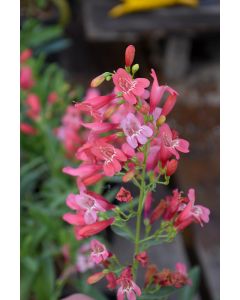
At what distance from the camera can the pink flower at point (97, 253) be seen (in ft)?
1.90

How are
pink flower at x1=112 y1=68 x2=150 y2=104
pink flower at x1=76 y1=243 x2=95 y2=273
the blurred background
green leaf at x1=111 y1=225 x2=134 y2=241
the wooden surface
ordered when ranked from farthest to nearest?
the wooden surface → the blurred background → pink flower at x1=76 y1=243 x2=95 y2=273 → green leaf at x1=111 y1=225 x2=134 y2=241 → pink flower at x1=112 y1=68 x2=150 y2=104

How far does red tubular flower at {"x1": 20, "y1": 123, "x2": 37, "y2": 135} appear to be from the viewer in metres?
1.48

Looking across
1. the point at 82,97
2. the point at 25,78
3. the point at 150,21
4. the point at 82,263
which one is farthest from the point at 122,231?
the point at 150,21

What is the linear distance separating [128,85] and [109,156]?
7cm

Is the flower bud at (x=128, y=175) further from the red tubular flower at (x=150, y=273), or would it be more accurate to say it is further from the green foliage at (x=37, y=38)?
the green foliage at (x=37, y=38)

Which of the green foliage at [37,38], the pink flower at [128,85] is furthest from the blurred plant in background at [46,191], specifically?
the pink flower at [128,85]

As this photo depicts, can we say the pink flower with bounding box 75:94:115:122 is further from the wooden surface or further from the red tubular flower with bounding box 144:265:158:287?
the wooden surface

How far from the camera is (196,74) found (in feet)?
9.39

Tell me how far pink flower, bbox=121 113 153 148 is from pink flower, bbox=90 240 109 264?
11 centimetres

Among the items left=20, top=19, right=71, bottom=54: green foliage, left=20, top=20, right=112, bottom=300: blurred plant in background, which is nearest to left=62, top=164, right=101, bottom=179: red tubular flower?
left=20, top=20, right=112, bottom=300: blurred plant in background

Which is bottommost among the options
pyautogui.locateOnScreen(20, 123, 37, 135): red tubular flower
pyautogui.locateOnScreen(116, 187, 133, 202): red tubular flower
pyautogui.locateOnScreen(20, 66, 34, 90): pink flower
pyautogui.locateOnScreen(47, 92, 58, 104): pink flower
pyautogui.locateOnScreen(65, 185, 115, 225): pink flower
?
pyautogui.locateOnScreen(20, 123, 37, 135): red tubular flower

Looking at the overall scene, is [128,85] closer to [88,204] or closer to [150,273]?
[88,204]

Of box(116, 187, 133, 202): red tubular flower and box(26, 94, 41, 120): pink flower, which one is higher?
box(116, 187, 133, 202): red tubular flower
